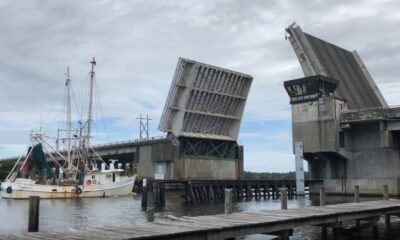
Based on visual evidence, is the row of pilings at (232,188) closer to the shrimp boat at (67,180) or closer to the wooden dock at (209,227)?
the shrimp boat at (67,180)

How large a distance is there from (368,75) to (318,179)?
1769 cm

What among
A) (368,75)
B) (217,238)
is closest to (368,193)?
(368,75)

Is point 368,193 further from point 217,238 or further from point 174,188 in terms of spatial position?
point 217,238

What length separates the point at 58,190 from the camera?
151ft

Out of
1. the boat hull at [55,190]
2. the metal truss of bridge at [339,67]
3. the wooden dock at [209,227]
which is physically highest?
the metal truss of bridge at [339,67]

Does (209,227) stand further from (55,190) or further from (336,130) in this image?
(55,190)

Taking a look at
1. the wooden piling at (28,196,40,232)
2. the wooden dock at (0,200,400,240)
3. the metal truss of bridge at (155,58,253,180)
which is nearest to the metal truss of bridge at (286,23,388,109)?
the metal truss of bridge at (155,58,253,180)

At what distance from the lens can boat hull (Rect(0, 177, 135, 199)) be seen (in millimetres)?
44719

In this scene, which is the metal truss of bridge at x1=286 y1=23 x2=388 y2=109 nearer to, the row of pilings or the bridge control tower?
the bridge control tower

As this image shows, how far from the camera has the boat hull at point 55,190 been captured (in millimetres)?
44719

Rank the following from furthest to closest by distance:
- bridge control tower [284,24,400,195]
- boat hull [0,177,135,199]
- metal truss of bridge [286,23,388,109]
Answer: metal truss of bridge [286,23,388,109], boat hull [0,177,135,199], bridge control tower [284,24,400,195]

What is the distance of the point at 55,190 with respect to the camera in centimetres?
4578

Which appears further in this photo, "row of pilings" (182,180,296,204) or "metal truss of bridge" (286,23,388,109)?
"metal truss of bridge" (286,23,388,109)

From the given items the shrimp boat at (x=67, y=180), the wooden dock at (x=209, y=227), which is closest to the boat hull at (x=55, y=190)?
the shrimp boat at (x=67, y=180)
